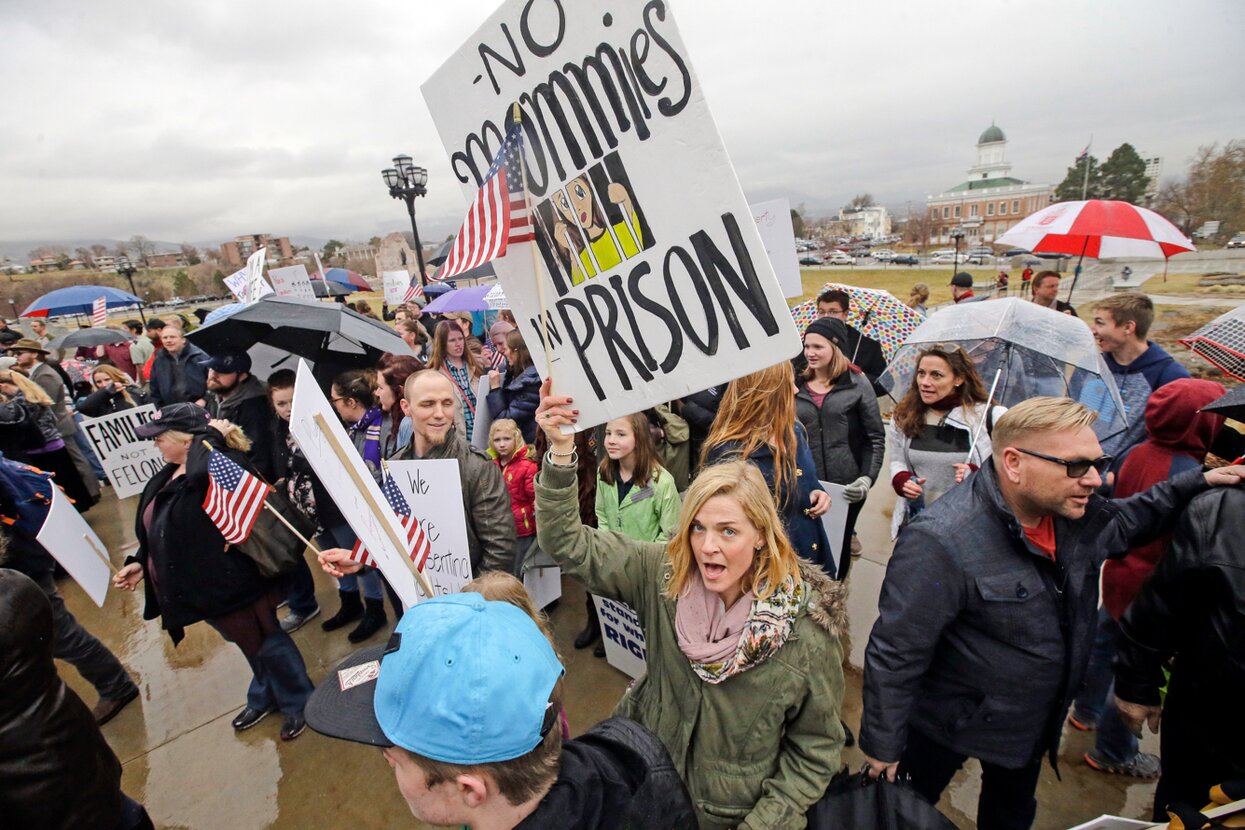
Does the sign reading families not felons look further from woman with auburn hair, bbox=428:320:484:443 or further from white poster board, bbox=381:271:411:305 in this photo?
white poster board, bbox=381:271:411:305

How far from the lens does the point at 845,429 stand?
12.1ft

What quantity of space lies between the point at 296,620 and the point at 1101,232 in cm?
708

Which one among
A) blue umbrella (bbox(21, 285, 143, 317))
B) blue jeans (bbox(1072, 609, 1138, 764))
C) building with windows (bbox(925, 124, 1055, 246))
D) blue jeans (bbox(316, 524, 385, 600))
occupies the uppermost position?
blue umbrella (bbox(21, 285, 143, 317))

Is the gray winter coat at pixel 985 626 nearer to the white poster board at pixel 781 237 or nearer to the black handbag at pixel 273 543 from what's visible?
the black handbag at pixel 273 543

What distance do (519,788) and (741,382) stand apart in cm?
207

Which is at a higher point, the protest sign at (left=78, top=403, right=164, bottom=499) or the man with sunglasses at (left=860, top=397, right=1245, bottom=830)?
the protest sign at (left=78, top=403, right=164, bottom=499)

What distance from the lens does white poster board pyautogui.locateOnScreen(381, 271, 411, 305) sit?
14242mm

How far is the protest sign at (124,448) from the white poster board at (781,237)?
6.84 meters

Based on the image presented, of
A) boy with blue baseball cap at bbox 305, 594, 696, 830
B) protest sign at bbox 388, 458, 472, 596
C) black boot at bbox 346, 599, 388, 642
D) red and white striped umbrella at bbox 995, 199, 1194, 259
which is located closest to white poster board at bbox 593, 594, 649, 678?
protest sign at bbox 388, 458, 472, 596

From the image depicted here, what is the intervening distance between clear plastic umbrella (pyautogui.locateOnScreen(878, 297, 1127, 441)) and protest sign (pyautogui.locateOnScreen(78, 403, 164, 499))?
302 inches

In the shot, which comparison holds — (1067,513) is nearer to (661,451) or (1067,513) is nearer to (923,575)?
(923,575)

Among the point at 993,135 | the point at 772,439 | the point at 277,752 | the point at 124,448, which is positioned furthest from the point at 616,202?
the point at 993,135

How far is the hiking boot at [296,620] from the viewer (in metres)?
4.48

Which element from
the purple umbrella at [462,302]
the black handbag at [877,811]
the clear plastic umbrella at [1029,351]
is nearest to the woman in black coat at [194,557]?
the black handbag at [877,811]
